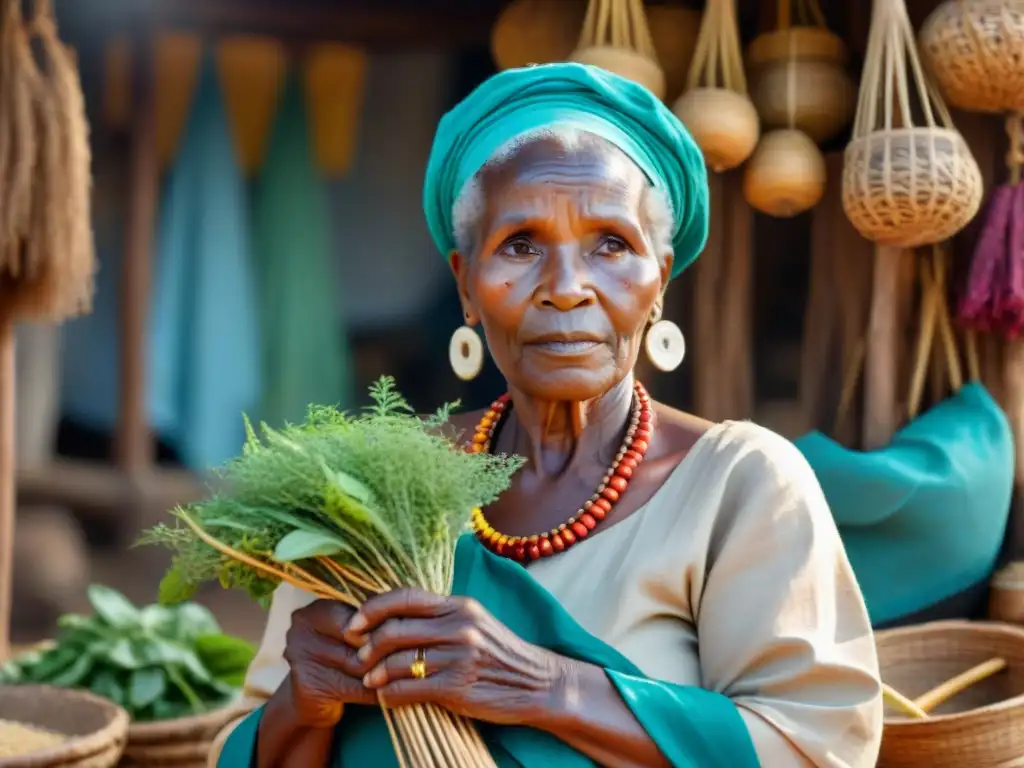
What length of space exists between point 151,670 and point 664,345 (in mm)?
2067

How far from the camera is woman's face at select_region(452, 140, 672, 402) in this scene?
6.21 ft

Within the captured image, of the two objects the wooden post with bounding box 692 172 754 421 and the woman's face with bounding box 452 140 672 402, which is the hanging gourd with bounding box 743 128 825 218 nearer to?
the wooden post with bounding box 692 172 754 421

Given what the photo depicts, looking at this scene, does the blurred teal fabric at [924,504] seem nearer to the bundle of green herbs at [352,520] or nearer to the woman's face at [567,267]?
the woman's face at [567,267]

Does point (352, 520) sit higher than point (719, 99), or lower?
lower

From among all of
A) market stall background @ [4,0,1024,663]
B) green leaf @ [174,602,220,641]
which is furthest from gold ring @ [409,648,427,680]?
market stall background @ [4,0,1024,663]

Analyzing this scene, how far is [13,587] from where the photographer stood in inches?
186

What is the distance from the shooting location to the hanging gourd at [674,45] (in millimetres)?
3148

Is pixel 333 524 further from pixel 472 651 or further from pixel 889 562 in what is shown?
pixel 889 562

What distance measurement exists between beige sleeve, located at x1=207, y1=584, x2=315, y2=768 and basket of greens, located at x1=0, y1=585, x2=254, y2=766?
1245mm

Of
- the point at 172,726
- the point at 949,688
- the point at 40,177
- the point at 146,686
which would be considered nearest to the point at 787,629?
the point at 949,688

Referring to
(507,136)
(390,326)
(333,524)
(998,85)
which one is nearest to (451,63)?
(390,326)

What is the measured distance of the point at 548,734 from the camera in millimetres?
1730

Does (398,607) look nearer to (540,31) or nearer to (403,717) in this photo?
(403,717)

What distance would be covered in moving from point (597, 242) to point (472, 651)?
0.62 meters
